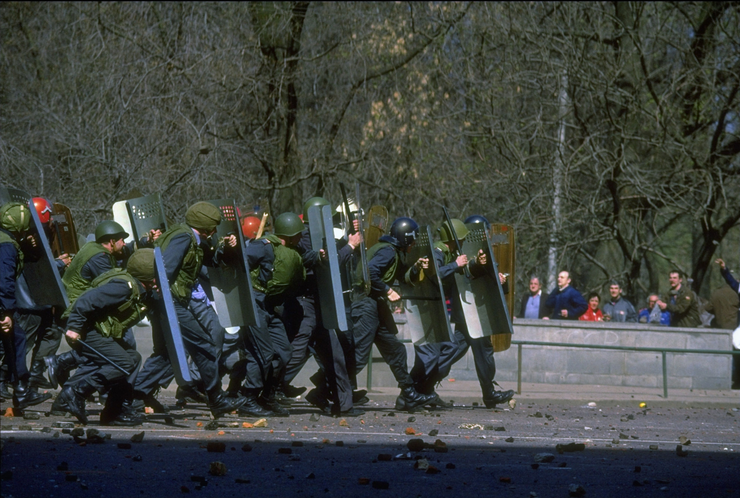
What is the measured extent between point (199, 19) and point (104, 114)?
2.61 meters

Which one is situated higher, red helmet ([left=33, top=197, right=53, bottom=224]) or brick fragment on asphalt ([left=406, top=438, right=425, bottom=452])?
red helmet ([left=33, top=197, right=53, bottom=224])

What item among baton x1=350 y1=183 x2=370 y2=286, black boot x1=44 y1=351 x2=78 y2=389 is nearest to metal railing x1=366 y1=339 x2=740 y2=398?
baton x1=350 y1=183 x2=370 y2=286

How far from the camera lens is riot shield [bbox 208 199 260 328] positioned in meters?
8.71

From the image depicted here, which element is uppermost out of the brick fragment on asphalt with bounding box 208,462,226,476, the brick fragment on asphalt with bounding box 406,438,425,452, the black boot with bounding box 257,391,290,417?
the brick fragment on asphalt with bounding box 208,462,226,476

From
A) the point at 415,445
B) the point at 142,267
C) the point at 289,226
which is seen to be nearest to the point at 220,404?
the point at 142,267

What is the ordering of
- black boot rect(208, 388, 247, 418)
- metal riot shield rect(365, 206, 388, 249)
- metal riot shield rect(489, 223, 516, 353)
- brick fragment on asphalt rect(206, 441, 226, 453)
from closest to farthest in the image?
brick fragment on asphalt rect(206, 441, 226, 453), black boot rect(208, 388, 247, 418), metal riot shield rect(365, 206, 388, 249), metal riot shield rect(489, 223, 516, 353)

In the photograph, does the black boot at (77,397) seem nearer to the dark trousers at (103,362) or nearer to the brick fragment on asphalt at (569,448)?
the dark trousers at (103,362)

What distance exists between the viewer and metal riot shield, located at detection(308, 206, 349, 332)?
28.6 ft

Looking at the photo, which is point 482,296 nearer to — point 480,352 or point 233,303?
point 480,352

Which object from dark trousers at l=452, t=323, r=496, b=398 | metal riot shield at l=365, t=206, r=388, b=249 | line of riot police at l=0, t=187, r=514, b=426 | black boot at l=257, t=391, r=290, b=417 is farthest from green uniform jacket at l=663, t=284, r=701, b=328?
black boot at l=257, t=391, r=290, b=417

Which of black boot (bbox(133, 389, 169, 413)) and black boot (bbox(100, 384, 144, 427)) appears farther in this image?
black boot (bbox(133, 389, 169, 413))

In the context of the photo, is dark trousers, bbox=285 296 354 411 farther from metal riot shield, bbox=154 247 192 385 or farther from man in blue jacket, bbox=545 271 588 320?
man in blue jacket, bbox=545 271 588 320

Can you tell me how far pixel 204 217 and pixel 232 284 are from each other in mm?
624

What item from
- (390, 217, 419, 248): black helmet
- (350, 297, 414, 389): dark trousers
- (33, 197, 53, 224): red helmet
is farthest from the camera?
(390, 217, 419, 248): black helmet
